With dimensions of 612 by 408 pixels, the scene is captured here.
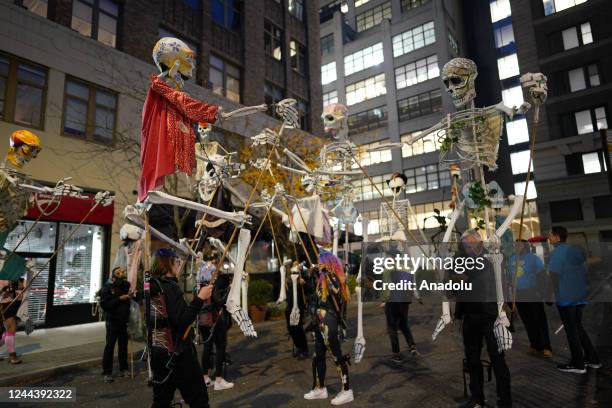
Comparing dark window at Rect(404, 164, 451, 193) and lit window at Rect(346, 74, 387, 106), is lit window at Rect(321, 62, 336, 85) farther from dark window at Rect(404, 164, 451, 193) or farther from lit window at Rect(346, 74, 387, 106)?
dark window at Rect(404, 164, 451, 193)

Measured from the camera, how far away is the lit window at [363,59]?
46094mm

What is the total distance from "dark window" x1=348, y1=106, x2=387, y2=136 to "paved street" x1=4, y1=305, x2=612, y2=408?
1504 inches

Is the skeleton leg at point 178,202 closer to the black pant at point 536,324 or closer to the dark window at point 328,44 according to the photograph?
the black pant at point 536,324

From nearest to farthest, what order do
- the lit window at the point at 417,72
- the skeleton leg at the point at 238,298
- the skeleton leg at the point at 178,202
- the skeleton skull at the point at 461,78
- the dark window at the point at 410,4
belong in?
the skeleton leg at the point at 178,202
the skeleton leg at the point at 238,298
the skeleton skull at the point at 461,78
the lit window at the point at 417,72
the dark window at the point at 410,4

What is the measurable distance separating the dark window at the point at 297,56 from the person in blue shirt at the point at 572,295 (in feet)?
71.8

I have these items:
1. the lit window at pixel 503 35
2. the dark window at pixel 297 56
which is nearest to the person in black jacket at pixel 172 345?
the dark window at pixel 297 56

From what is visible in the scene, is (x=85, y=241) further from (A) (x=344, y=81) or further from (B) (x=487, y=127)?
(A) (x=344, y=81)

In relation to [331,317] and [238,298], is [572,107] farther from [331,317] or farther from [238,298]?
[238,298]

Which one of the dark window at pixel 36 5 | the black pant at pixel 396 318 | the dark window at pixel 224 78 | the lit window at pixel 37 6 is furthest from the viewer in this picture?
the dark window at pixel 224 78

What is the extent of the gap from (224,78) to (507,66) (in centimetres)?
3588

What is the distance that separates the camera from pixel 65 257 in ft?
43.5

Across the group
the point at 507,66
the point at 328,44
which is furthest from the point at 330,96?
the point at 507,66

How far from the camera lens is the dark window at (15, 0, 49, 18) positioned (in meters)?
12.7

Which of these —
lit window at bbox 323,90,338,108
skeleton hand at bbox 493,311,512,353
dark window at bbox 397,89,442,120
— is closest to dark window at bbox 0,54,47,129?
skeleton hand at bbox 493,311,512,353
